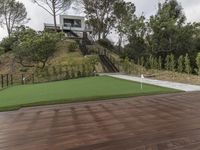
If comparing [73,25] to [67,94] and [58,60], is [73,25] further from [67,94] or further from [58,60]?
[67,94]

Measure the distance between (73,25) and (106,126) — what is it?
115 feet

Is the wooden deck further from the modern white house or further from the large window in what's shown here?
the large window

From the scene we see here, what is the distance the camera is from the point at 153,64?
871 inches

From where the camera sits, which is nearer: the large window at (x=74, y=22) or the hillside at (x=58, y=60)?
the hillside at (x=58, y=60)

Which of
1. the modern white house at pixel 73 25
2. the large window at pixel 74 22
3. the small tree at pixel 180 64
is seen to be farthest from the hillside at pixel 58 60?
the small tree at pixel 180 64

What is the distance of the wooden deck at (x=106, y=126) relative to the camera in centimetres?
422

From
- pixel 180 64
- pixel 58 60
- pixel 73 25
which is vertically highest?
pixel 73 25

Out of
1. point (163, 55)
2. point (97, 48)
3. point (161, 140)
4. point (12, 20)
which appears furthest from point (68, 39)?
point (161, 140)

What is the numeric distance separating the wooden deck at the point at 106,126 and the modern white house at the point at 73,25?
31900mm

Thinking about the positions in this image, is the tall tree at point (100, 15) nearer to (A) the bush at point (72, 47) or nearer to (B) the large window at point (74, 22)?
(B) the large window at point (74, 22)

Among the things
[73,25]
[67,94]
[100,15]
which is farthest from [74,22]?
[67,94]

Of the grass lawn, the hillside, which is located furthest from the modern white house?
the grass lawn

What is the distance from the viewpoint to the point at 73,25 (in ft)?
129

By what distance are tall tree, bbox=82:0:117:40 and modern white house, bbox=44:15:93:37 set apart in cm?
134
